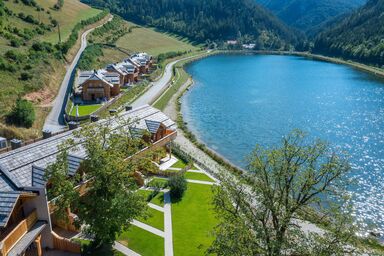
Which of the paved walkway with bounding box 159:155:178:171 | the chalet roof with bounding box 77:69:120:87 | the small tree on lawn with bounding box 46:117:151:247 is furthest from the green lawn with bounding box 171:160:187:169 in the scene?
the chalet roof with bounding box 77:69:120:87

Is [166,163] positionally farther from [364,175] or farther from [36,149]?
[364,175]

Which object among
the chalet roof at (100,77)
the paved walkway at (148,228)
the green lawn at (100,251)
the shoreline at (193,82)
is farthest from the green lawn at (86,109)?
the green lawn at (100,251)

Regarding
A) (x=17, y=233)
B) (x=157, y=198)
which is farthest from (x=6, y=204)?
(x=157, y=198)

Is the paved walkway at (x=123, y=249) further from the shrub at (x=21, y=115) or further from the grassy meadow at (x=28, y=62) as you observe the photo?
the shrub at (x=21, y=115)

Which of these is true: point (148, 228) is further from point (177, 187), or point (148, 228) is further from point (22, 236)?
point (22, 236)

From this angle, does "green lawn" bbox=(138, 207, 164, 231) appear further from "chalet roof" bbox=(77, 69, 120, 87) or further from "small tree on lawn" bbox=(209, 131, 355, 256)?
"chalet roof" bbox=(77, 69, 120, 87)
